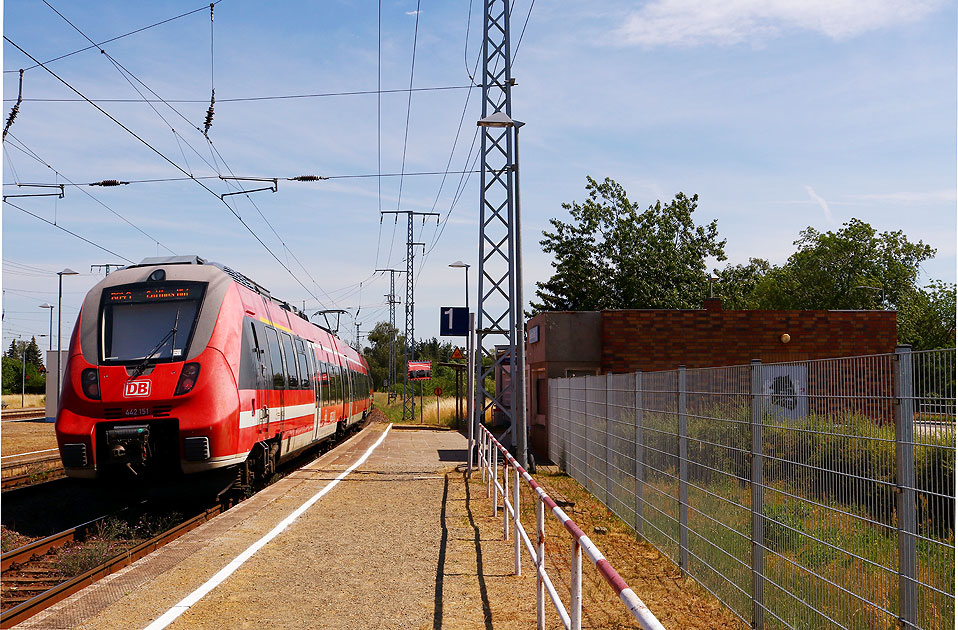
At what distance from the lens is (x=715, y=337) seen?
24891 millimetres

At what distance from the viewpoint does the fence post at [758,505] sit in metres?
6.57

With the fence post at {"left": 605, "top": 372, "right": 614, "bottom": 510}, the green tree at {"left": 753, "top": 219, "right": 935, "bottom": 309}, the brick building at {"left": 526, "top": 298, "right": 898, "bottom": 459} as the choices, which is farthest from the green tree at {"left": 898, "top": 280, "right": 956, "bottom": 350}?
the fence post at {"left": 605, "top": 372, "right": 614, "bottom": 510}

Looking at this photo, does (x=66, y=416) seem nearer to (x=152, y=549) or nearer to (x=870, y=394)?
(x=152, y=549)

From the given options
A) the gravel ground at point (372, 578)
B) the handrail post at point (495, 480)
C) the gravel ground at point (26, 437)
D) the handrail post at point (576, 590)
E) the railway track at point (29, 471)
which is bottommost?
the gravel ground at point (26, 437)

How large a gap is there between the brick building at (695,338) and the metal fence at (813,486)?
14.9 m

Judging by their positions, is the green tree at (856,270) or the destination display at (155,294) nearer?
the destination display at (155,294)

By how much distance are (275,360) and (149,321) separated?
3066 millimetres

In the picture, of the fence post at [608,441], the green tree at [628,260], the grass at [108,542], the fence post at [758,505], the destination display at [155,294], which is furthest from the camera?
the green tree at [628,260]

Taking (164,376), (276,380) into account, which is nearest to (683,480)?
(164,376)

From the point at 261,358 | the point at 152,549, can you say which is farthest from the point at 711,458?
the point at 261,358

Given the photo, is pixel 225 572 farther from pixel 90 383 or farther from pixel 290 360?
pixel 290 360

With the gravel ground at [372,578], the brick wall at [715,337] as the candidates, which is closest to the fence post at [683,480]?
the gravel ground at [372,578]

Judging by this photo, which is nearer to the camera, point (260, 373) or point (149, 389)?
point (149, 389)

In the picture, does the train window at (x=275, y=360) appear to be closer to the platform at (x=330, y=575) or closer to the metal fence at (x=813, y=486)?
the platform at (x=330, y=575)
